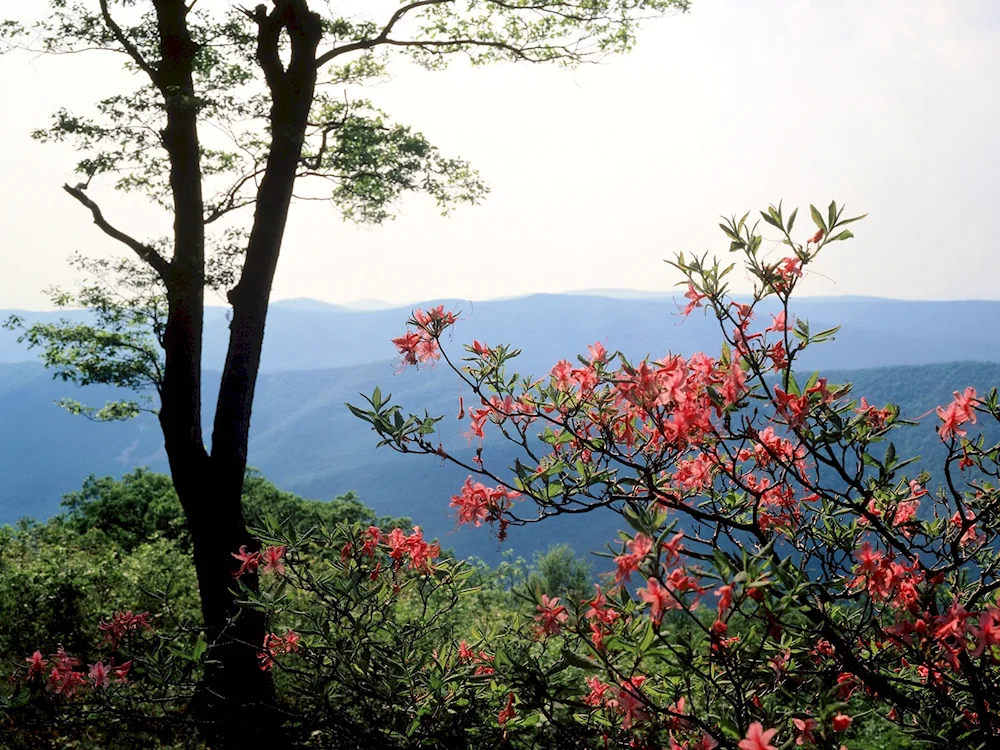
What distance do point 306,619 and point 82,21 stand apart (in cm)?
477

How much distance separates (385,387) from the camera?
50.2m

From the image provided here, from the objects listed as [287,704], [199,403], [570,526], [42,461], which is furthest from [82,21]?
[42,461]

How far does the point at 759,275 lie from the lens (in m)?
1.88

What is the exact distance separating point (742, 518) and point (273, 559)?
4.33ft

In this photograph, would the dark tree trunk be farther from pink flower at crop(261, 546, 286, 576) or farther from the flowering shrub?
the flowering shrub

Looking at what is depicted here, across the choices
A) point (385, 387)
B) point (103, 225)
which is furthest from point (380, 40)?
point (385, 387)

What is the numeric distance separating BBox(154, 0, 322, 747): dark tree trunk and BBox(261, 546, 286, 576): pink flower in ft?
8.49

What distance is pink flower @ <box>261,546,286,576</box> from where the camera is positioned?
7.71 feet

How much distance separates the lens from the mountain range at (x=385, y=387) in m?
54.2

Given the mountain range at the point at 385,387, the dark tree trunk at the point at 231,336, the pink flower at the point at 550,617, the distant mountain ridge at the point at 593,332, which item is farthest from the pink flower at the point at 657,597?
the distant mountain ridge at the point at 593,332

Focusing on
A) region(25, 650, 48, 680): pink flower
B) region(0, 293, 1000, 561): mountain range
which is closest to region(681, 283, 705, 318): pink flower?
region(25, 650, 48, 680): pink flower

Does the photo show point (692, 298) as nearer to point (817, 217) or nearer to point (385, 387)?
point (817, 217)

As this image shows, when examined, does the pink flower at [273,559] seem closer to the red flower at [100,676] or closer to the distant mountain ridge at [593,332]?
the red flower at [100,676]

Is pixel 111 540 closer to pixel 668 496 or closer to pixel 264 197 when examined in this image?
pixel 264 197
